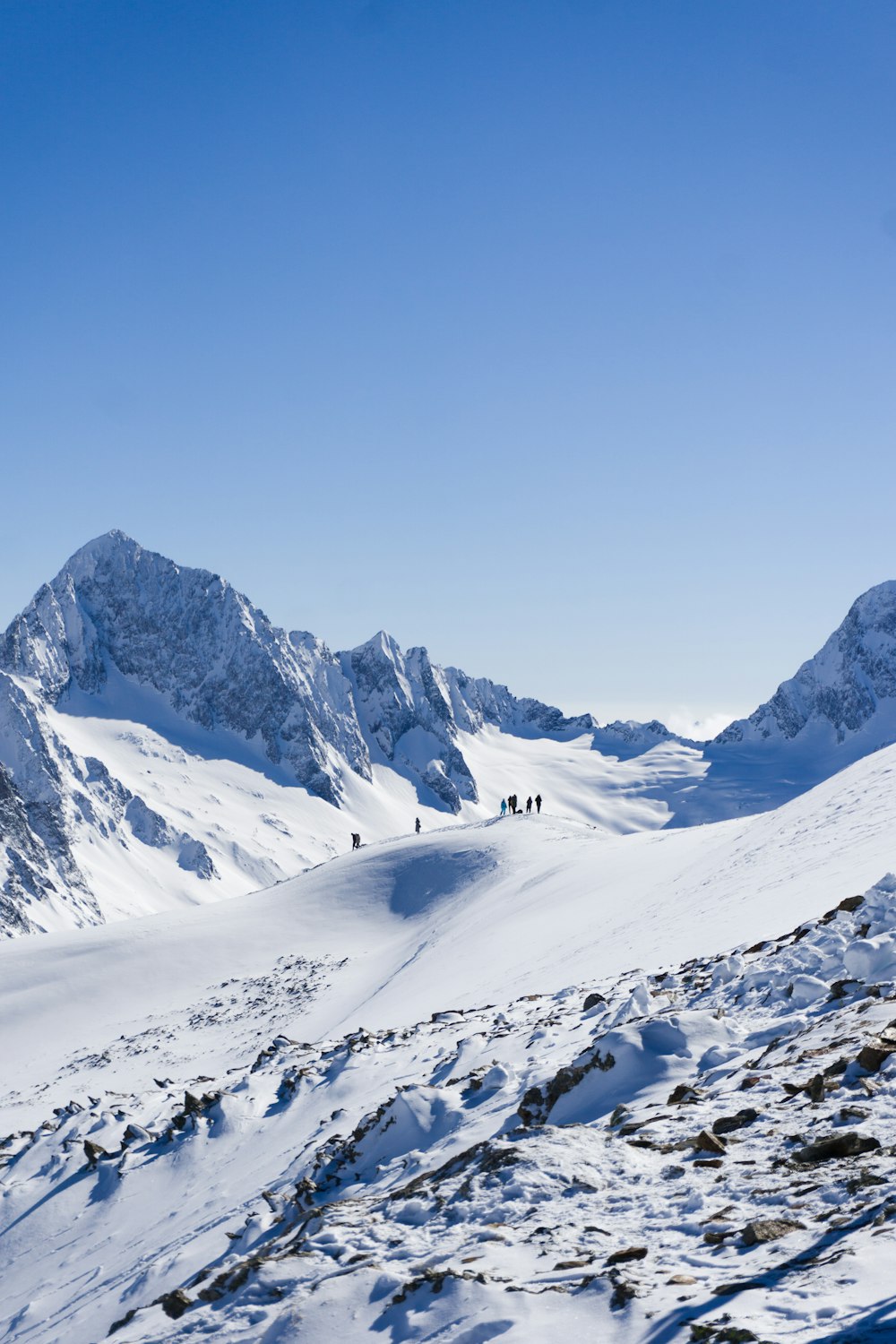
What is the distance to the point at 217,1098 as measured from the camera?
1349 cm

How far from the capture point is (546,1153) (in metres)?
7.15

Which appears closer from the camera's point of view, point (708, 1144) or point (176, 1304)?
point (708, 1144)

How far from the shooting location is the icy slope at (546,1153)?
17.6 feet

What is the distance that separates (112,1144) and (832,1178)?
11251mm

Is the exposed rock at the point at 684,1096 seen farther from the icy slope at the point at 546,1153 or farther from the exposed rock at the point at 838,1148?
the exposed rock at the point at 838,1148

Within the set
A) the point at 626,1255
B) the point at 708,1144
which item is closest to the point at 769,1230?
the point at 626,1255

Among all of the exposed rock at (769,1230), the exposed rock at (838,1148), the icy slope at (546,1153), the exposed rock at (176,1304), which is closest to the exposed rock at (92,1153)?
the icy slope at (546,1153)

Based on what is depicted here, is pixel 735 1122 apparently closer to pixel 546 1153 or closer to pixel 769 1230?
pixel 546 1153

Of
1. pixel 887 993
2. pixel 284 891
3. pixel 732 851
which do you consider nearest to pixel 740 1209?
pixel 887 993

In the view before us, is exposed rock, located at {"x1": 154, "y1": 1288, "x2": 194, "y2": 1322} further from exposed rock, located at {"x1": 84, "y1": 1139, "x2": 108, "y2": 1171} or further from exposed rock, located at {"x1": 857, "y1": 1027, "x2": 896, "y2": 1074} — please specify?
exposed rock, located at {"x1": 84, "y1": 1139, "x2": 108, "y2": 1171}

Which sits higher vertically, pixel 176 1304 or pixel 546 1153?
pixel 546 1153

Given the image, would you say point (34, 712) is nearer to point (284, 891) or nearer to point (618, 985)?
point (284, 891)

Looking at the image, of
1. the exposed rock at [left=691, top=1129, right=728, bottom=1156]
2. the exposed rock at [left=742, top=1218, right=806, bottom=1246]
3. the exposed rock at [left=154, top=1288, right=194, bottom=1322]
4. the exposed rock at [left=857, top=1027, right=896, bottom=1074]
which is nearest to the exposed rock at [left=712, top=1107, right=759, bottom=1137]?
the exposed rock at [left=691, top=1129, right=728, bottom=1156]

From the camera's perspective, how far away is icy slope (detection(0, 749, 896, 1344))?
536 cm
